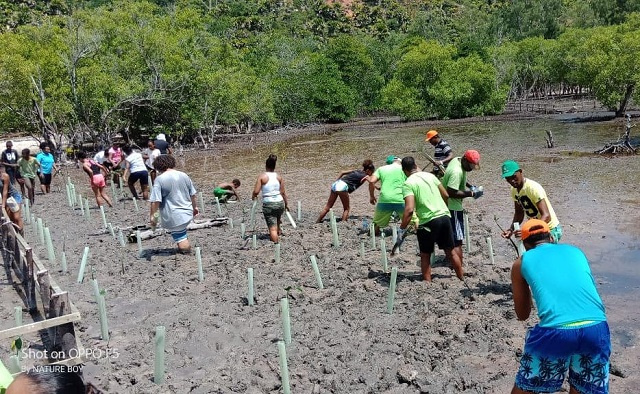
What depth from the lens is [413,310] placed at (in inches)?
260

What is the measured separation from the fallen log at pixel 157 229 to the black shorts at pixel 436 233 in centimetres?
535

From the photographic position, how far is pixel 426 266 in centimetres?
743

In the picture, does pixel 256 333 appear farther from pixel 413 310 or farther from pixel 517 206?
pixel 517 206

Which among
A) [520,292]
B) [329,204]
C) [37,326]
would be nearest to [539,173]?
[329,204]

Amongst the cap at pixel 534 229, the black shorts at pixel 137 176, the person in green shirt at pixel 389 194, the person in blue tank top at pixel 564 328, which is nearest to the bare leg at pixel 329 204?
the person in green shirt at pixel 389 194

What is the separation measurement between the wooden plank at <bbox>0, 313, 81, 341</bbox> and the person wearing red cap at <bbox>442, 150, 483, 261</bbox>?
4.69m

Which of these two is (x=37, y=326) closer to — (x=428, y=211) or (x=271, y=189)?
(x=428, y=211)

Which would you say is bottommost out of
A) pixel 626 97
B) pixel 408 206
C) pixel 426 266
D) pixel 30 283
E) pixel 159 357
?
pixel 426 266

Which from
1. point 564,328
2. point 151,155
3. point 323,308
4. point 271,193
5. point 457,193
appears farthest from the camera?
point 151,155

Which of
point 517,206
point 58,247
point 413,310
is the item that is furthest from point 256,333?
point 58,247

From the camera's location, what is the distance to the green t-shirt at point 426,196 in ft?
23.2

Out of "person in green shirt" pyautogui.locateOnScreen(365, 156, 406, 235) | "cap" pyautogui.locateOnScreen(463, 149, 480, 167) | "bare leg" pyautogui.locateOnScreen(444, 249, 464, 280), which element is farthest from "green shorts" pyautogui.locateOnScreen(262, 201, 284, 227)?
"cap" pyautogui.locateOnScreen(463, 149, 480, 167)

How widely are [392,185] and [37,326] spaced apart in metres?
5.93

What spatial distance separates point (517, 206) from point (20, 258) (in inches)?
276
